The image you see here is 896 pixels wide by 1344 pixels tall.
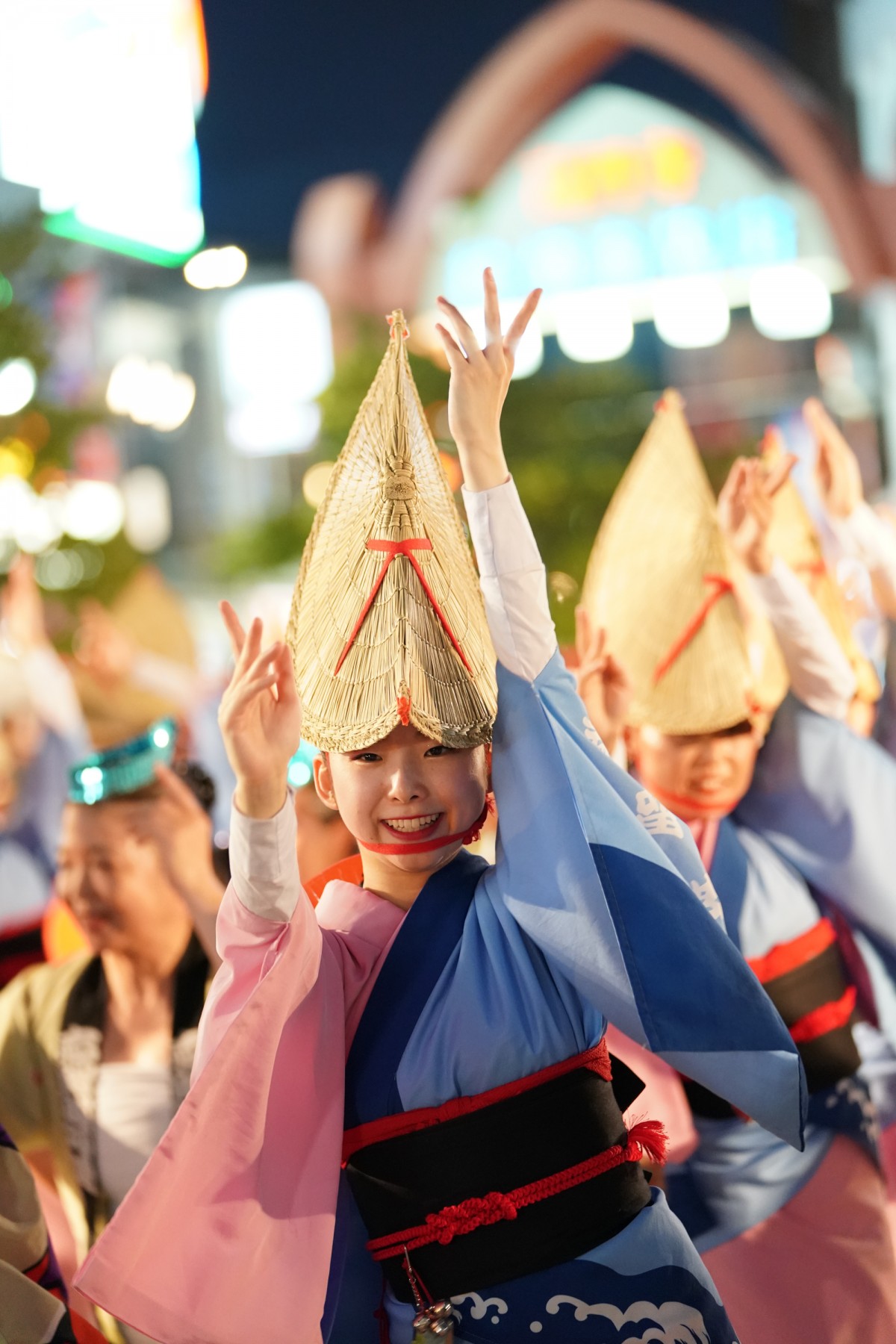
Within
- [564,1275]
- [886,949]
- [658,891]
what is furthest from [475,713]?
[886,949]

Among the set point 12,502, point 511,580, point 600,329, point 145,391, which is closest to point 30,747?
point 12,502

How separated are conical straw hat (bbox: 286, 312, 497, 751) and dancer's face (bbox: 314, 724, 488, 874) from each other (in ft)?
0.12

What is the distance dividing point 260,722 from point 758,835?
55.6 inches

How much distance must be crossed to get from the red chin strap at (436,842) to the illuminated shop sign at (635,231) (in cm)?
600

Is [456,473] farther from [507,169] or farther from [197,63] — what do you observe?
[507,169]

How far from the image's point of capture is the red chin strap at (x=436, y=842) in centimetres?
162

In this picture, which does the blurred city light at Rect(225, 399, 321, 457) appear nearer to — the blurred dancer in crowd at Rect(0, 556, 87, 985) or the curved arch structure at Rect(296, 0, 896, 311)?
the curved arch structure at Rect(296, 0, 896, 311)

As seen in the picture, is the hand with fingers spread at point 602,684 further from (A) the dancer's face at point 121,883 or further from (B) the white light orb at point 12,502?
(B) the white light orb at point 12,502

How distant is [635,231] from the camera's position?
7.47m

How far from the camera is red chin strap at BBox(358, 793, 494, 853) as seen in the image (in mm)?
1622

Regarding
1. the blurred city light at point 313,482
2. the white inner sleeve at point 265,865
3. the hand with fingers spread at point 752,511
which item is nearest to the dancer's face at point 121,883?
the white inner sleeve at point 265,865

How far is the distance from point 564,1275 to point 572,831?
0.53 meters

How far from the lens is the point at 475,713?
1.61 meters

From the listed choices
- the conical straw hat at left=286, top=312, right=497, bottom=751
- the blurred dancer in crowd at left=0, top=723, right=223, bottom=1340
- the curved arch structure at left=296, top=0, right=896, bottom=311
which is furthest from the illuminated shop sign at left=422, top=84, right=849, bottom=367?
the conical straw hat at left=286, top=312, right=497, bottom=751
